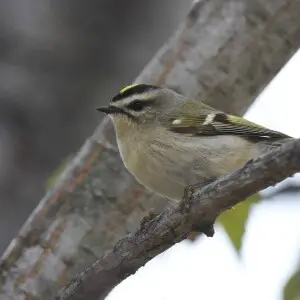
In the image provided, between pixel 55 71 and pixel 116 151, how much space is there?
504mm

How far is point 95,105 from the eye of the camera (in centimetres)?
263

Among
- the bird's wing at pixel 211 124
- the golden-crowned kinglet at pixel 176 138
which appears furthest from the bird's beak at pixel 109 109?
the bird's wing at pixel 211 124

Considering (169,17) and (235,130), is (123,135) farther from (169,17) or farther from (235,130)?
(169,17)

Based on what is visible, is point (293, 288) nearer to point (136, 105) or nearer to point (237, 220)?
point (237, 220)

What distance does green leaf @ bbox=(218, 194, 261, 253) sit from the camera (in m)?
1.92

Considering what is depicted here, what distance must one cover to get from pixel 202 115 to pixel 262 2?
1.36 feet

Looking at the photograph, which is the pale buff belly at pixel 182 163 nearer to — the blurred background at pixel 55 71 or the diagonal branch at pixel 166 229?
the diagonal branch at pixel 166 229

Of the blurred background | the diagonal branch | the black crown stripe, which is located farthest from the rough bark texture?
the diagonal branch

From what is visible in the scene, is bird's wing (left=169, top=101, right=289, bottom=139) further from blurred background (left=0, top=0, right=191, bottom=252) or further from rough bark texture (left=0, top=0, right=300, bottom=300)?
blurred background (left=0, top=0, right=191, bottom=252)

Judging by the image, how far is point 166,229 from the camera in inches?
60.7

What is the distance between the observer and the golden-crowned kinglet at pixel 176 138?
2006 millimetres

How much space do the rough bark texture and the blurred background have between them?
298mm

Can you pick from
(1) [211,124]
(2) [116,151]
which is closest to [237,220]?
(1) [211,124]

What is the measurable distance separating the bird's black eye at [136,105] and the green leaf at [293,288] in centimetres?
81
